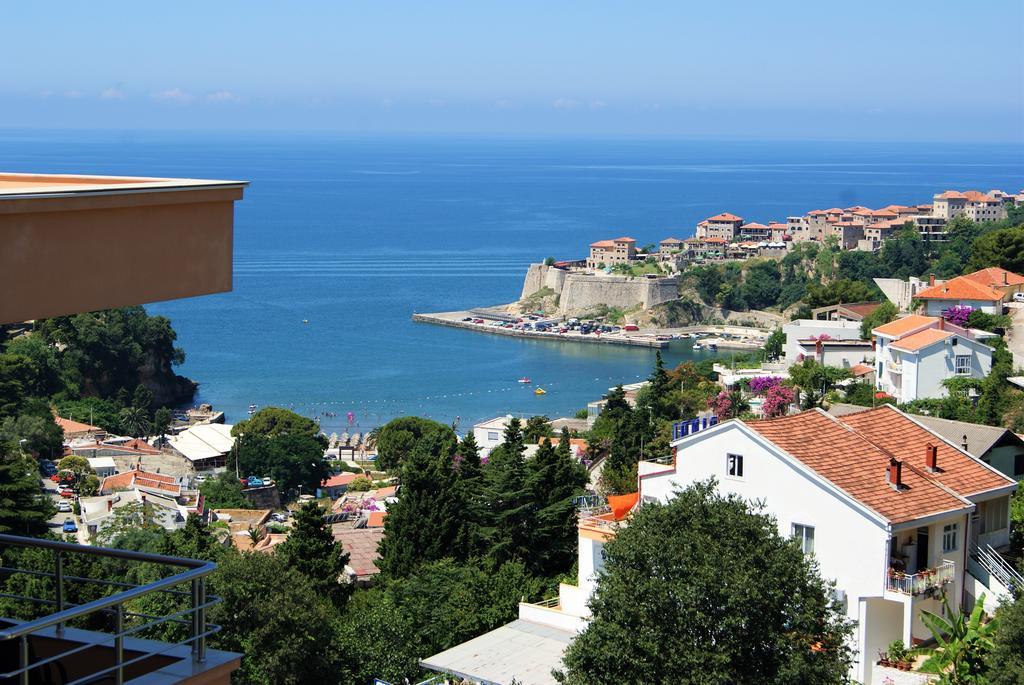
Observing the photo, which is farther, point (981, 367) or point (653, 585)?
point (981, 367)

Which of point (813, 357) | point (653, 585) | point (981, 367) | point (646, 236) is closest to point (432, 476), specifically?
point (653, 585)

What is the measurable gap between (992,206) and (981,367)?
143 ft

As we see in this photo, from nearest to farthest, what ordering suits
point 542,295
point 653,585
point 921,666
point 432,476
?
point 653,585, point 921,666, point 432,476, point 542,295

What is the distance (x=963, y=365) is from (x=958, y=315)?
8.75 ft

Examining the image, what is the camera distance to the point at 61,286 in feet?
7.74

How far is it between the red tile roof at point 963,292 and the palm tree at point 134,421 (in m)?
21.7

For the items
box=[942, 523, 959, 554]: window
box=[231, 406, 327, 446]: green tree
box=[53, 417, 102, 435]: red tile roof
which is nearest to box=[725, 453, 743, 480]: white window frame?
box=[942, 523, 959, 554]: window

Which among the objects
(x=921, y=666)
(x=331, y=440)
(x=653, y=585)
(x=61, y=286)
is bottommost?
(x=331, y=440)

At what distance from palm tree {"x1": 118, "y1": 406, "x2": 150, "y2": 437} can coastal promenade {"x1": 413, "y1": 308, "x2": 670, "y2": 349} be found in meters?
18.5

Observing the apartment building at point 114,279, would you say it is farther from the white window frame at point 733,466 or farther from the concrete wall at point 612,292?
the concrete wall at point 612,292

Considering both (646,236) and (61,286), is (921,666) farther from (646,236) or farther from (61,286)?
(646,236)

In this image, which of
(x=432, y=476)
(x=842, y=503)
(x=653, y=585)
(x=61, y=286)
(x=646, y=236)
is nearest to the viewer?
(x=61, y=286)

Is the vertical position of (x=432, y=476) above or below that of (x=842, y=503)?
below

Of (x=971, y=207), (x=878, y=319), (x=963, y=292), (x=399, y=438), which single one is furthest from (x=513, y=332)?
(x=963, y=292)
